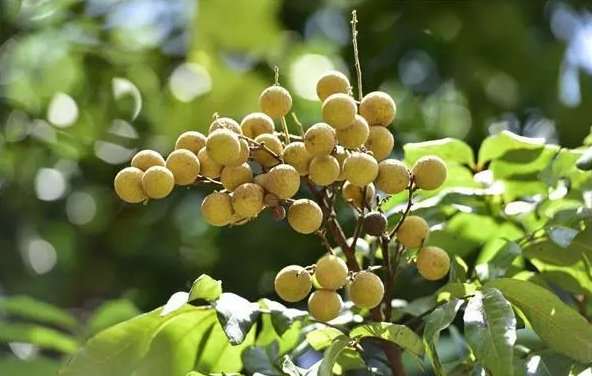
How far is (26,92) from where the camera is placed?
1.48m

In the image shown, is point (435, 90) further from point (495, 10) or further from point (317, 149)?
point (317, 149)

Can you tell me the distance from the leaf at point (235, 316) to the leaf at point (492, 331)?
13cm

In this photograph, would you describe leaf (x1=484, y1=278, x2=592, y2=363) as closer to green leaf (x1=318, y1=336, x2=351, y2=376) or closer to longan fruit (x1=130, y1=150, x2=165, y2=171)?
green leaf (x1=318, y1=336, x2=351, y2=376)

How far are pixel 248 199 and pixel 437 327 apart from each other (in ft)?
0.42

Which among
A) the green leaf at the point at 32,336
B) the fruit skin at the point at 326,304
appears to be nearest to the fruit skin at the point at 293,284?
the fruit skin at the point at 326,304

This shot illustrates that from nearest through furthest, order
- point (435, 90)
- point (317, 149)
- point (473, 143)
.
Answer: point (317, 149)
point (473, 143)
point (435, 90)

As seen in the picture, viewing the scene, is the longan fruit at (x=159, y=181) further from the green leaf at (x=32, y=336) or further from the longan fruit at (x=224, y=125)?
the green leaf at (x=32, y=336)

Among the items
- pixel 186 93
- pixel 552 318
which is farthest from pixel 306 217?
pixel 186 93

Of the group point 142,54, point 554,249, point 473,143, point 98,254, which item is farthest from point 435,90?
point 554,249

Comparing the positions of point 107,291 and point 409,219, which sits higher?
point 409,219

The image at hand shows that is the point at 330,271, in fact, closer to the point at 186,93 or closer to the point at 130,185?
the point at 130,185

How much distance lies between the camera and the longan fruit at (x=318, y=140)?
1.94 feet

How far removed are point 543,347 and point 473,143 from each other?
2.32 feet

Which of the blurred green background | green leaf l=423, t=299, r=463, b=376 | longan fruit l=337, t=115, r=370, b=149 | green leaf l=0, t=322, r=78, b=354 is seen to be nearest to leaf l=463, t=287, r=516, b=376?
green leaf l=423, t=299, r=463, b=376
